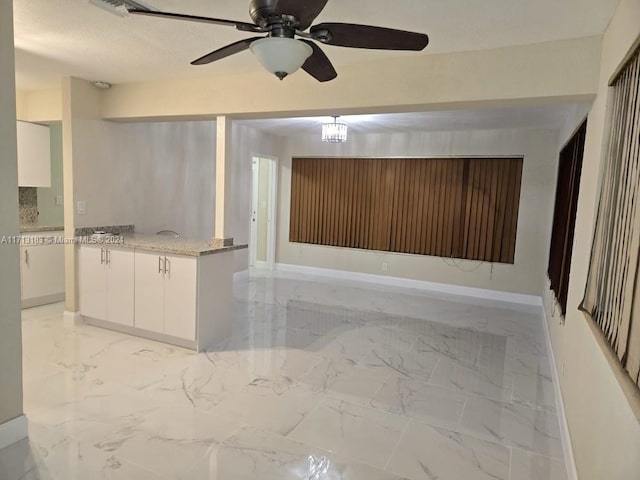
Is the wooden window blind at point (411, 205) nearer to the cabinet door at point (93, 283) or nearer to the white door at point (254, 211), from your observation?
the white door at point (254, 211)

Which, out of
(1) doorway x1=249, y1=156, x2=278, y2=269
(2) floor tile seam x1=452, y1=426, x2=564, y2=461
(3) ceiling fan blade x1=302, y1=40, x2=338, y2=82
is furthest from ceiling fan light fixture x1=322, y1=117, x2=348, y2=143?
(2) floor tile seam x1=452, y1=426, x2=564, y2=461

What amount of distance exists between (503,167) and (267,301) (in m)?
3.78

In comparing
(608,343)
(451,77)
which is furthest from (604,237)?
(451,77)

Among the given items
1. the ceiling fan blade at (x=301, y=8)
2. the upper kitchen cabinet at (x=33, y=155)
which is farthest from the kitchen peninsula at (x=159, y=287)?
the ceiling fan blade at (x=301, y=8)

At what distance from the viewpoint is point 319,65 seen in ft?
6.96

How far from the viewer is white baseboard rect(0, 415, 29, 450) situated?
217cm

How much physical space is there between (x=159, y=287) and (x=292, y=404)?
1695 mm

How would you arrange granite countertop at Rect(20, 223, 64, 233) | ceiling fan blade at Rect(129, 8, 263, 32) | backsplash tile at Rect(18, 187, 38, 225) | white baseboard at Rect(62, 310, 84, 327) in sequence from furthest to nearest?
backsplash tile at Rect(18, 187, 38, 225), granite countertop at Rect(20, 223, 64, 233), white baseboard at Rect(62, 310, 84, 327), ceiling fan blade at Rect(129, 8, 263, 32)

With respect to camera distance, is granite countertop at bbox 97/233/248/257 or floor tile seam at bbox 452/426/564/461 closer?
floor tile seam at bbox 452/426/564/461

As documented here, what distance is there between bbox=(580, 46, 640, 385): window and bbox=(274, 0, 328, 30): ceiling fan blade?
127 centimetres

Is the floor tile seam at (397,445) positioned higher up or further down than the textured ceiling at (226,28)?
further down

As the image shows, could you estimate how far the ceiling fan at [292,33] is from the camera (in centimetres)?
159

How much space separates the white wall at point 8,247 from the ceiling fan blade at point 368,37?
5.11 ft

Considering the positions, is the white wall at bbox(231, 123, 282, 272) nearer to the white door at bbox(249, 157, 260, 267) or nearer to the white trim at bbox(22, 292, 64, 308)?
the white door at bbox(249, 157, 260, 267)
